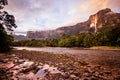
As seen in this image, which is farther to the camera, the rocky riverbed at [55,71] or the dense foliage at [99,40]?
the dense foliage at [99,40]

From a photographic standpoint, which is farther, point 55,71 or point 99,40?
point 99,40

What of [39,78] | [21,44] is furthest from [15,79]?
[21,44]

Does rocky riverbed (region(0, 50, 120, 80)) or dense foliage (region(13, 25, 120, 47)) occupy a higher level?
dense foliage (region(13, 25, 120, 47))

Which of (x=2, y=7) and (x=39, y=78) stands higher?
(x=2, y=7)

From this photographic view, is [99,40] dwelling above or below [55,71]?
above

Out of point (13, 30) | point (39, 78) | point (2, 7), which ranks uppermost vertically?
point (2, 7)

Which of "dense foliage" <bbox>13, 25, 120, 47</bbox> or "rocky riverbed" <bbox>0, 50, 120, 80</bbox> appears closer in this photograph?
"rocky riverbed" <bbox>0, 50, 120, 80</bbox>

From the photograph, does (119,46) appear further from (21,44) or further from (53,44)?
(21,44)

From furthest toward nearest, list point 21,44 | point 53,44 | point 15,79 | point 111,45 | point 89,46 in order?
point 21,44, point 53,44, point 89,46, point 111,45, point 15,79

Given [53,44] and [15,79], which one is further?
[53,44]

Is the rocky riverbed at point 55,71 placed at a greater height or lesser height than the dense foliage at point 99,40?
lesser

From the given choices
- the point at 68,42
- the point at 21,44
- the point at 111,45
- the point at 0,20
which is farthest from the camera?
the point at 21,44

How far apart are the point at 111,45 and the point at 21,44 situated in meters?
119

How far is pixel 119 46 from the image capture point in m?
84.8
